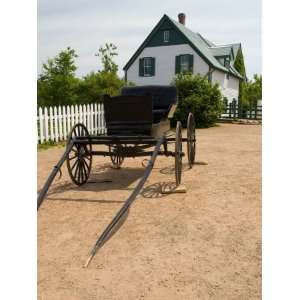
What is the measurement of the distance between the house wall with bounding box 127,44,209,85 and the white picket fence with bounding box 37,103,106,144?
12.9m

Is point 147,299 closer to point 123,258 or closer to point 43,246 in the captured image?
point 123,258

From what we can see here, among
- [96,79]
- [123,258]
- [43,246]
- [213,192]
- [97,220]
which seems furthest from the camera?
[96,79]

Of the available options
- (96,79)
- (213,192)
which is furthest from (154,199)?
(96,79)

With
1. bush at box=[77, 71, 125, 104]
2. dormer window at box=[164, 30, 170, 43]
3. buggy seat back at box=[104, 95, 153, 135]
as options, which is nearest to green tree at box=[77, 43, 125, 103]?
bush at box=[77, 71, 125, 104]

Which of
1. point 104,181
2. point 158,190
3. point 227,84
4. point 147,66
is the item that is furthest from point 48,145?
point 227,84

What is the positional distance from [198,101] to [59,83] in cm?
911

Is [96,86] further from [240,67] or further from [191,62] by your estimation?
[240,67]

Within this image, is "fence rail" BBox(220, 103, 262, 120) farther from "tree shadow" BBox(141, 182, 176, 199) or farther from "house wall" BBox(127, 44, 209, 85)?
"tree shadow" BBox(141, 182, 176, 199)

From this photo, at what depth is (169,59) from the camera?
83.6ft

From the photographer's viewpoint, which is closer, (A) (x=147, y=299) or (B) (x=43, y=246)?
(A) (x=147, y=299)

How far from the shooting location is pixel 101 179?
6.12 metres

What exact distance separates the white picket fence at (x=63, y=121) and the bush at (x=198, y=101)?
178 inches
